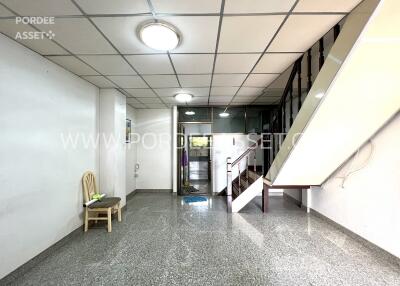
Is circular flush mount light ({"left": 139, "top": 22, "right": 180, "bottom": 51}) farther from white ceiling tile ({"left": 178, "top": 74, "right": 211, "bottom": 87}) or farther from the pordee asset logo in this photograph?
white ceiling tile ({"left": 178, "top": 74, "right": 211, "bottom": 87})

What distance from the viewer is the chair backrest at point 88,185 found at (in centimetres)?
339

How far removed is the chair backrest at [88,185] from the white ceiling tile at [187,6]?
302cm

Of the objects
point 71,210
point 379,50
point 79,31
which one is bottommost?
point 71,210

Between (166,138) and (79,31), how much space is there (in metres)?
4.28

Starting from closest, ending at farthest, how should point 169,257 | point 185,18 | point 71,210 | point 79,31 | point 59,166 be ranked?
point 185,18, point 79,31, point 169,257, point 59,166, point 71,210

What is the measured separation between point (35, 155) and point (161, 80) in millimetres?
2251

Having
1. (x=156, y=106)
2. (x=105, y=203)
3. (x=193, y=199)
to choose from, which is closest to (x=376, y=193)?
(x=193, y=199)

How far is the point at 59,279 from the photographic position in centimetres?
219

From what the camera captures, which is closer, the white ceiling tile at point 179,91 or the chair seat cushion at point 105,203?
the chair seat cushion at point 105,203

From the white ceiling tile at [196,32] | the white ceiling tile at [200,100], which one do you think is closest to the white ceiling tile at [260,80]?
the white ceiling tile at [196,32]

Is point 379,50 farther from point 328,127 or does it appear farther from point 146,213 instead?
point 146,213

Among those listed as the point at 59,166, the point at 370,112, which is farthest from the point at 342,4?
the point at 59,166

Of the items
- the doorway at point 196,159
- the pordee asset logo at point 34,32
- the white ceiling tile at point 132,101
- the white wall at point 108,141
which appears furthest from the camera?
the doorway at point 196,159

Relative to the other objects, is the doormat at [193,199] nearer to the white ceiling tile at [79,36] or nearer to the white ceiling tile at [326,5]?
the white ceiling tile at [79,36]
